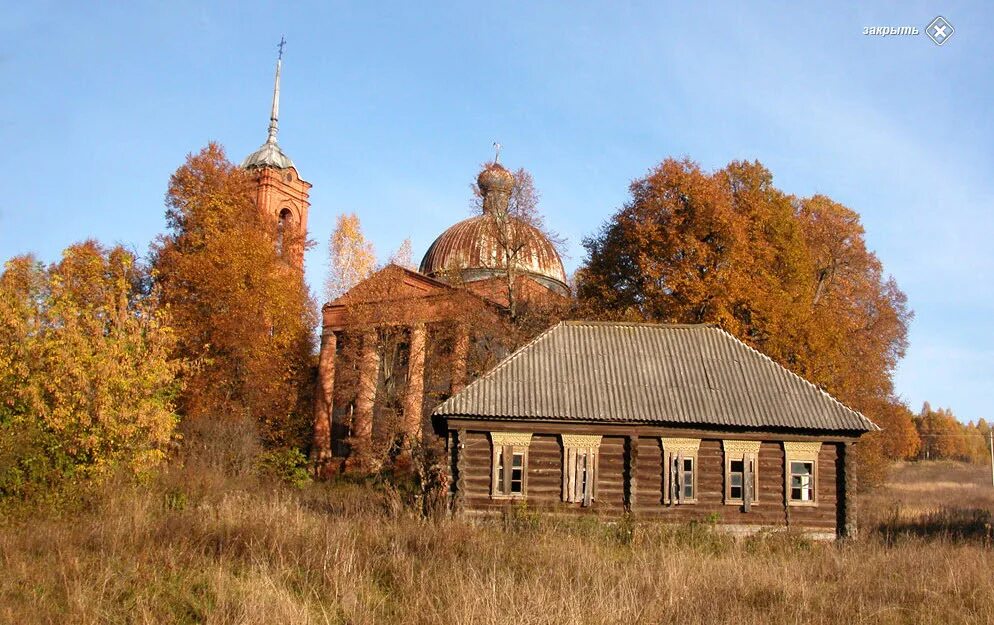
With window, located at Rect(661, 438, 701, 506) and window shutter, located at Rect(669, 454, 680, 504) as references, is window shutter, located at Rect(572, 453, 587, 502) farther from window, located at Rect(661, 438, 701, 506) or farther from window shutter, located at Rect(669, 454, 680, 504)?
window shutter, located at Rect(669, 454, 680, 504)

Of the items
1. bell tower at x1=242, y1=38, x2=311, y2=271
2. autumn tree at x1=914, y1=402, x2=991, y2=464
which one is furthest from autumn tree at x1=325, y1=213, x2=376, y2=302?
autumn tree at x1=914, y1=402, x2=991, y2=464

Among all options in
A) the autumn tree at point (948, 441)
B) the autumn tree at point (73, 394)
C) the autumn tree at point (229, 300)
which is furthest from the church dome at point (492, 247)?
the autumn tree at point (948, 441)

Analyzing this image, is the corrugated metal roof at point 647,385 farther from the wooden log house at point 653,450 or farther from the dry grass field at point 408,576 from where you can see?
the dry grass field at point 408,576

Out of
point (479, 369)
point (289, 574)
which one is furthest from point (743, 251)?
point (289, 574)

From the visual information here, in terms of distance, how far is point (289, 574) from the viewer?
9375 millimetres

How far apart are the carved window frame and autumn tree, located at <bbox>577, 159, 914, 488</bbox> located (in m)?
9.30

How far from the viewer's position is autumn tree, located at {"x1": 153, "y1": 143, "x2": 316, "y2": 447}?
28.0 metres

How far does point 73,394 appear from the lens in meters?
16.0

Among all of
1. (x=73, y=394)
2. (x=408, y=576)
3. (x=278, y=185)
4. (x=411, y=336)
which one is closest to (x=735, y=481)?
(x=408, y=576)

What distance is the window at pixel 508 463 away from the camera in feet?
60.4

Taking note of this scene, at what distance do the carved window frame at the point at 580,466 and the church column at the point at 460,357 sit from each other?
1002cm

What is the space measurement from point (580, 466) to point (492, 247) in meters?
15.2

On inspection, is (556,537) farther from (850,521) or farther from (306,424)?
(306,424)

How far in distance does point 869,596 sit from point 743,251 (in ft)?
60.5
